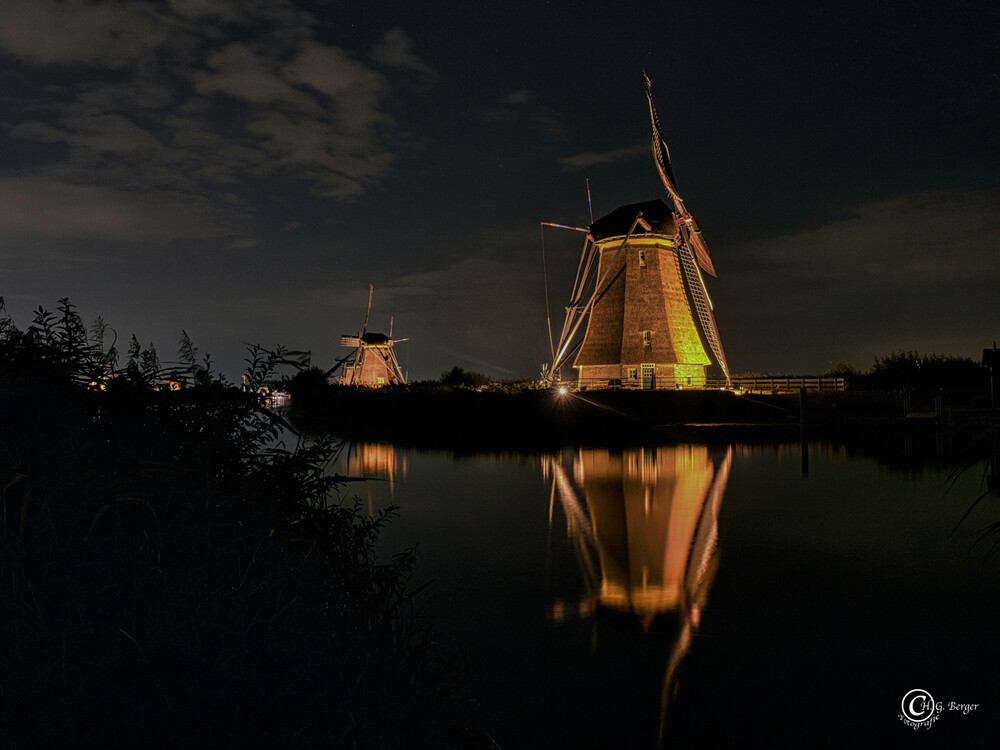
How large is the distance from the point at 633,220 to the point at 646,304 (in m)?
4.26

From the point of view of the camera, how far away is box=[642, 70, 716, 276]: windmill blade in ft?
127

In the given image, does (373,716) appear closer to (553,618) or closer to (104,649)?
(104,649)

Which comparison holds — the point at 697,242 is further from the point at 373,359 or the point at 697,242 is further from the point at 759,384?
the point at 373,359

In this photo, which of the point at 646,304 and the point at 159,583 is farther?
the point at 646,304

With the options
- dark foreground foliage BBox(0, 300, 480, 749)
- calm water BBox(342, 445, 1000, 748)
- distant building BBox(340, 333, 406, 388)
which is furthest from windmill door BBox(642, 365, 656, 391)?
dark foreground foliage BBox(0, 300, 480, 749)

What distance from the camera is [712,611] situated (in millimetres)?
7809

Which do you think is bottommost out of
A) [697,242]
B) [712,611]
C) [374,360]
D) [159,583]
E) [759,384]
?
[712,611]

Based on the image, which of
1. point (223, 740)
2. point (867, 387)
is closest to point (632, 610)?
point (223, 740)

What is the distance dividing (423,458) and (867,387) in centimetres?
3013

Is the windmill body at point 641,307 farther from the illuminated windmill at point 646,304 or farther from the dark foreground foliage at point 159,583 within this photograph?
the dark foreground foliage at point 159,583

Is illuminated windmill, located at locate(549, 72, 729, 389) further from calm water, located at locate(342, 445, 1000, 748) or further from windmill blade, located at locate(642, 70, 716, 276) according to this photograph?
calm water, located at locate(342, 445, 1000, 748)

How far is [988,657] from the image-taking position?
21.1 ft

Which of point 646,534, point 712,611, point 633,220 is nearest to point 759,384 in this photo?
point 633,220

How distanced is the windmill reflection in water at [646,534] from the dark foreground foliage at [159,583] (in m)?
3.19
